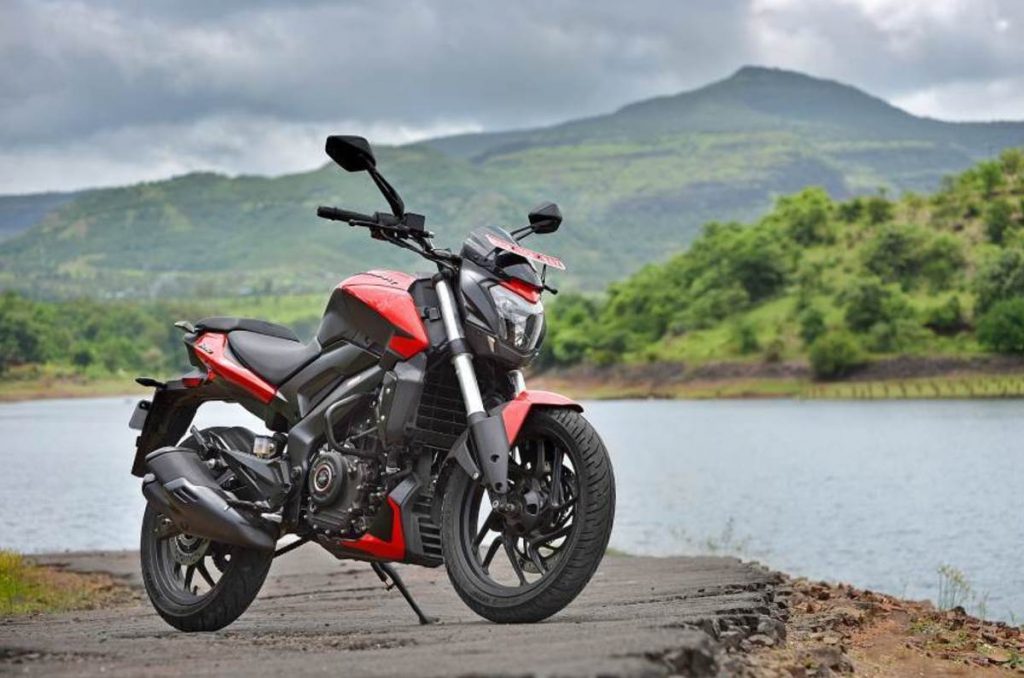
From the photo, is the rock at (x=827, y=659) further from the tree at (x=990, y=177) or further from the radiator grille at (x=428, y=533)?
the tree at (x=990, y=177)

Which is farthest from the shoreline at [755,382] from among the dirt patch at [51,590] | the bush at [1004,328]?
the dirt patch at [51,590]

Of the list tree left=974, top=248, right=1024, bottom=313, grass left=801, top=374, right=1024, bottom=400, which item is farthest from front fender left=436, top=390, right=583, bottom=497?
tree left=974, top=248, right=1024, bottom=313

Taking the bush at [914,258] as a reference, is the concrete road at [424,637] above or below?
below

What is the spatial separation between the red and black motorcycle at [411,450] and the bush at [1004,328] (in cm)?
9689

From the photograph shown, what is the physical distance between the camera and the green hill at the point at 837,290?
10969cm

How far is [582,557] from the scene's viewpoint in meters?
7.67

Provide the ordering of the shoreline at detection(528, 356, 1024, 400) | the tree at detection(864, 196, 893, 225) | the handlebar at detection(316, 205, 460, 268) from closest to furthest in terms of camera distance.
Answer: the handlebar at detection(316, 205, 460, 268)
the shoreline at detection(528, 356, 1024, 400)
the tree at detection(864, 196, 893, 225)

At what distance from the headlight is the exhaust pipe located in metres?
2.08

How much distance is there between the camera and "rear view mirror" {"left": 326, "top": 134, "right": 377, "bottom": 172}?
8125 mm

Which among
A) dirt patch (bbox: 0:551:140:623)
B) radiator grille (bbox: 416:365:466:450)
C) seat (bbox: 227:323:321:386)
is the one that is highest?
seat (bbox: 227:323:321:386)

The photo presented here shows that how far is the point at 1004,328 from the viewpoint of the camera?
331 feet

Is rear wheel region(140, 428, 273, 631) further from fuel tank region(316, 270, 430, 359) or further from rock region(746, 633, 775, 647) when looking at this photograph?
rock region(746, 633, 775, 647)

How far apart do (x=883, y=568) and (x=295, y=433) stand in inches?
586

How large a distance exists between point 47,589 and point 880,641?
1015 centimetres
